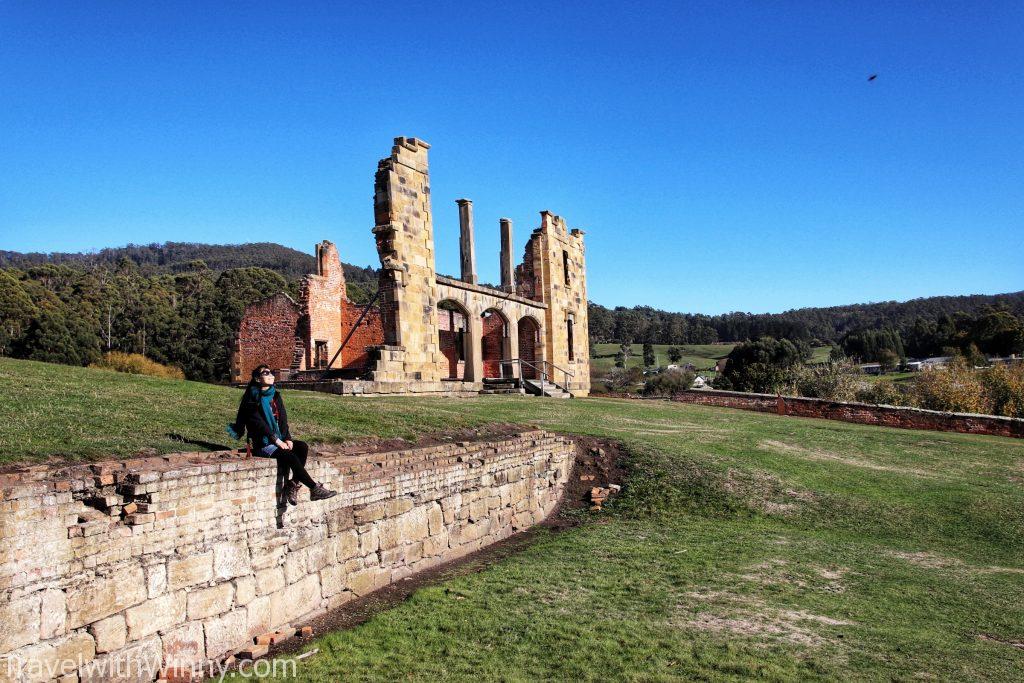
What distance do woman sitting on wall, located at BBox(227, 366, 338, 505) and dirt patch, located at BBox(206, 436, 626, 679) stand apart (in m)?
1.13

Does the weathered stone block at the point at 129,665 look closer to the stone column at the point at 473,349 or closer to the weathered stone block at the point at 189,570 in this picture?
the weathered stone block at the point at 189,570

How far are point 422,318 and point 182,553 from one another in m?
15.4

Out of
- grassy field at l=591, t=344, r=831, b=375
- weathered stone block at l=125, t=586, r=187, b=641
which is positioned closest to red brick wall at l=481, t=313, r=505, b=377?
weathered stone block at l=125, t=586, r=187, b=641

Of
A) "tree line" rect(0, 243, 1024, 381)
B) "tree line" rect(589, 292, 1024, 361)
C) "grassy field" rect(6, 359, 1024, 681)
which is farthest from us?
"tree line" rect(589, 292, 1024, 361)

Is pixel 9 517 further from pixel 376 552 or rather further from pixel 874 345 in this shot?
pixel 874 345

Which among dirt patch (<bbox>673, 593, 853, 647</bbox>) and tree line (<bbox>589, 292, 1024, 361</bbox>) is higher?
tree line (<bbox>589, 292, 1024, 361</bbox>)

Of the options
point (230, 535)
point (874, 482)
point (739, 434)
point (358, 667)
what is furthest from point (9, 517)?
point (739, 434)

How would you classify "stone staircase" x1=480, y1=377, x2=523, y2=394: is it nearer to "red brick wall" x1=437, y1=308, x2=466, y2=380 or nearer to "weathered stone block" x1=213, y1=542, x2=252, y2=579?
"red brick wall" x1=437, y1=308, x2=466, y2=380

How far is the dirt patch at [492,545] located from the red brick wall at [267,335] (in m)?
20.8

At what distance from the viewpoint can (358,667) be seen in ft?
17.8

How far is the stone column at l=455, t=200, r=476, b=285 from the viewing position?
79.3ft

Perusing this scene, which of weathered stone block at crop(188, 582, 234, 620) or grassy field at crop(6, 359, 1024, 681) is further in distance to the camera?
grassy field at crop(6, 359, 1024, 681)

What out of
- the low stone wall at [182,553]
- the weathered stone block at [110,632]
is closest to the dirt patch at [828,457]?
the low stone wall at [182,553]

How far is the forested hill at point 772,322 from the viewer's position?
379 ft
